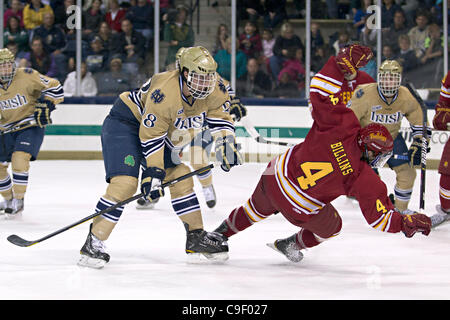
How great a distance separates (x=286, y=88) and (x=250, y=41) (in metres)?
0.63

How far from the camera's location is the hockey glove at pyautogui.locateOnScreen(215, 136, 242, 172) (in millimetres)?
3611

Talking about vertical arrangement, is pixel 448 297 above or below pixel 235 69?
below

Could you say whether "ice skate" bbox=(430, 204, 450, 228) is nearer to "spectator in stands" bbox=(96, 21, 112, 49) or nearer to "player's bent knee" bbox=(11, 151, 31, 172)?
"player's bent knee" bbox=(11, 151, 31, 172)

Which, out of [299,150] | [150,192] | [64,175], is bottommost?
[64,175]

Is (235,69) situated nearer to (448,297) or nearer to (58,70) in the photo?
(58,70)

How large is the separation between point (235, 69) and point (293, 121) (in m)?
0.82

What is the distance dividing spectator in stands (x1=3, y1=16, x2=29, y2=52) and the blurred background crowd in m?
0.01

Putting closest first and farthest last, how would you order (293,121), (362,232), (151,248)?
1. (151,248)
2. (362,232)
3. (293,121)

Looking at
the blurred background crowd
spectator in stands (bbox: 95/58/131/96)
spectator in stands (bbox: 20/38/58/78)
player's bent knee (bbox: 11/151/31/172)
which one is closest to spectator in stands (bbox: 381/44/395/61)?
the blurred background crowd

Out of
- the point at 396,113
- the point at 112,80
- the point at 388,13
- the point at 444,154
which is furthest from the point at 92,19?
the point at 444,154

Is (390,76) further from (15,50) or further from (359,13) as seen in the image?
(15,50)

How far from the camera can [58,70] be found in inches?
318
